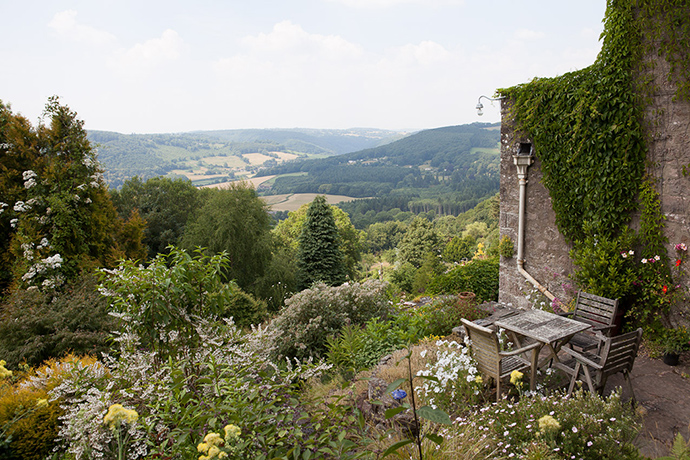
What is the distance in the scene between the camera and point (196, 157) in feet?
285

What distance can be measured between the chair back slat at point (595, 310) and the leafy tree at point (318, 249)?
1314 cm

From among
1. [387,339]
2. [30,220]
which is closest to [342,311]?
[387,339]

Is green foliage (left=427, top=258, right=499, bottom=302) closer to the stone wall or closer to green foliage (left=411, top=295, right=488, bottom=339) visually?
the stone wall

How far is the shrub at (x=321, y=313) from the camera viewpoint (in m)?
5.70

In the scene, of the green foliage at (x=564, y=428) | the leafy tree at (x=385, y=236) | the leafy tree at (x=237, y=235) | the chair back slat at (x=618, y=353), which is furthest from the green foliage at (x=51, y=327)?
the leafy tree at (x=385, y=236)

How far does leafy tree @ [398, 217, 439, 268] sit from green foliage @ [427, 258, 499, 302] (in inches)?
767

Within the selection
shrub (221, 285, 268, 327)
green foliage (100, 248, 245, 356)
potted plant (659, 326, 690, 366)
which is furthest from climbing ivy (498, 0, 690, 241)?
shrub (221, 285, 268, 327)

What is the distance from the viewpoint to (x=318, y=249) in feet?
56.8

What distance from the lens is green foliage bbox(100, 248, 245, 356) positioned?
10.2ft

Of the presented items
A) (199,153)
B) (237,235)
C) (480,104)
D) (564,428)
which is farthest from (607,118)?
(199,153)

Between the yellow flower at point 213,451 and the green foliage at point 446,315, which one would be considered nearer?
the yellow flower at point 213,451

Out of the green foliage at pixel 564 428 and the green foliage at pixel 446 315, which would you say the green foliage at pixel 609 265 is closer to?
the green foliage at pixel 446 315

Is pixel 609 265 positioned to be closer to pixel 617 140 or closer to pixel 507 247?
pixel 617 140

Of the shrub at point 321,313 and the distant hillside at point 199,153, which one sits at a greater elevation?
the distant hillside at point 199,153
